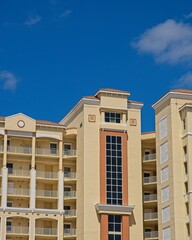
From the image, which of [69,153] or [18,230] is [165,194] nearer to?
[69,153]

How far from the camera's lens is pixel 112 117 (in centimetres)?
7625

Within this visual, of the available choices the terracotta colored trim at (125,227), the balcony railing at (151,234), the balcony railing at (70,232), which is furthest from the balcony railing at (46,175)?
the balcony railing at (151,234)

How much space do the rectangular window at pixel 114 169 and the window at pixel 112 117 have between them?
80.3 inches

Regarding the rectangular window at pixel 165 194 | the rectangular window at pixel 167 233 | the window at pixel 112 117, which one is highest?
the window at pixel 112 117

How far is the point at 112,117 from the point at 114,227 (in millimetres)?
12698

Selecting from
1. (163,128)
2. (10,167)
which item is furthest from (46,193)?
(163,128)

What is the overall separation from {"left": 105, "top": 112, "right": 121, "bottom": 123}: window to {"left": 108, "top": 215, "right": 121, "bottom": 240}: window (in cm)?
1109

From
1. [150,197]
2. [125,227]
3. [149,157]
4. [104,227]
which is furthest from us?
[149,157]

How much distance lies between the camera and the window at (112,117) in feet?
249

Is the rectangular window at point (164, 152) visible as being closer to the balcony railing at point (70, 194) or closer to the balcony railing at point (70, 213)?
the balcony railing at point (70, 194)

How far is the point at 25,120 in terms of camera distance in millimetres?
74875

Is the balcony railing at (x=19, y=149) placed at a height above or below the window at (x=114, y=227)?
above

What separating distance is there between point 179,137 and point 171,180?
4908mm

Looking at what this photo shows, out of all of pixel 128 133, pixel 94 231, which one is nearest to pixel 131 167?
pixel 128 133
